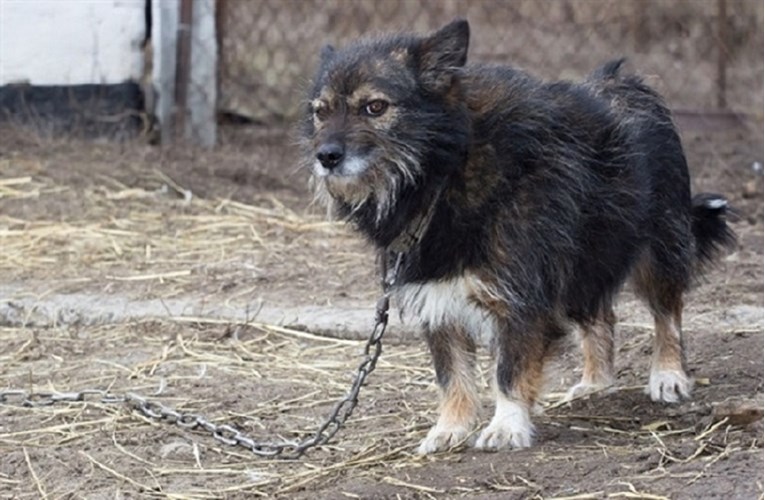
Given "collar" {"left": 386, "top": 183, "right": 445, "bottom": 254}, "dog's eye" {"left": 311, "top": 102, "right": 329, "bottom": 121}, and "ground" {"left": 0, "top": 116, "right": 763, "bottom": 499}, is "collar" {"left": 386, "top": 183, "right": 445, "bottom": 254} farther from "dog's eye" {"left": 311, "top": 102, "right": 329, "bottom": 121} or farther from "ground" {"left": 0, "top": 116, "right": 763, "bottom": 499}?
"ground" {"left": 0, "top": 116, "right": 763, "bottom": 499}

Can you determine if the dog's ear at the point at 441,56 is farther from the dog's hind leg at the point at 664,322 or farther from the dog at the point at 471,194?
the dog's hind leg at the point at 664,322

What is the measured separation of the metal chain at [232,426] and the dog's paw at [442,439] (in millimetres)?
293

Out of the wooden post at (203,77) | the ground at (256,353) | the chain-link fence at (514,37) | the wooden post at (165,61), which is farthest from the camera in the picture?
the chain-link fence at (514,37)

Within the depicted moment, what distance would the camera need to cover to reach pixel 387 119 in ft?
17.1

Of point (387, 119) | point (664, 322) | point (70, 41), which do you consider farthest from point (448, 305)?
point (70, 41)

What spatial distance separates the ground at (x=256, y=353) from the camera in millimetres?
4996

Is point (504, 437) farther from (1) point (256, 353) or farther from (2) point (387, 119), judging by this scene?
(1) point (256, 353)

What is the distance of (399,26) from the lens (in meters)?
12.0

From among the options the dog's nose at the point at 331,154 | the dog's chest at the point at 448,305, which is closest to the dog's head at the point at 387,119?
the dog's nose at the point at 331,154

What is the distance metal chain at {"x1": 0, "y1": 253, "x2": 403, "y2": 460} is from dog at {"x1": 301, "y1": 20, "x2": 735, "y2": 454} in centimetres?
10

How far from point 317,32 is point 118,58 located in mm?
1655

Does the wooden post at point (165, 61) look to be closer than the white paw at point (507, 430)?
No

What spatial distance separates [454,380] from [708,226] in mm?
1791

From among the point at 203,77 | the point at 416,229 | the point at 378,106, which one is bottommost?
the point at 203,77
